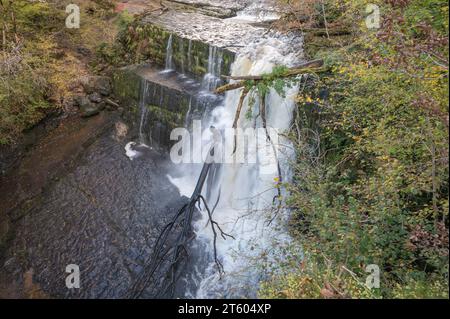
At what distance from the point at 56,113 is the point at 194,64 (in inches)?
192

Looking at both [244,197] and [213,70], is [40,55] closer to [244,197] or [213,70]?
[213,70]

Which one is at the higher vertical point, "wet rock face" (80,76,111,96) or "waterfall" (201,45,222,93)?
"waterfall" (201,45,222,93)

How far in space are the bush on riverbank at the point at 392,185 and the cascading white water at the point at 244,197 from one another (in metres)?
1.17

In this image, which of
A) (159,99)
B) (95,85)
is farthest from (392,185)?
(95,85)

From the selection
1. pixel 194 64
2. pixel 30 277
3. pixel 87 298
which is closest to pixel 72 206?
pixel 30 277

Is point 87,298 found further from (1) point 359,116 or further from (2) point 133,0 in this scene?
(2) point 133,0

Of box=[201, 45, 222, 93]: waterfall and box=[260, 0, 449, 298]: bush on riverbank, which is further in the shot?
box=[201, 45, 222, 93]: waterfall

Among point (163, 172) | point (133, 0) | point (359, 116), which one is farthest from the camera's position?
point (133, 0)

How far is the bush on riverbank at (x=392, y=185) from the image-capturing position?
4176mm

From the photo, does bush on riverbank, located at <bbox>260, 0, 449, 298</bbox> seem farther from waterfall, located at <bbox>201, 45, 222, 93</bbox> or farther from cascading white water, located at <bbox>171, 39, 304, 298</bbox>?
waterfall, located at <bbox>201, 45, 222, 93</bbox>

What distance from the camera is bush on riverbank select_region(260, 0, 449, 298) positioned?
418cm

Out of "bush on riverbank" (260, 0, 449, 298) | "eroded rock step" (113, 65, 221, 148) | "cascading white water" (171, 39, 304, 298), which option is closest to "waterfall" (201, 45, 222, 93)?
"eroded rock step" (113, 65, 221, 148)

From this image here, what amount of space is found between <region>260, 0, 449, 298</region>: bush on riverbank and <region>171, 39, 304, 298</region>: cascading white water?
117 cm

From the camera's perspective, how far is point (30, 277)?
6.56 metres
